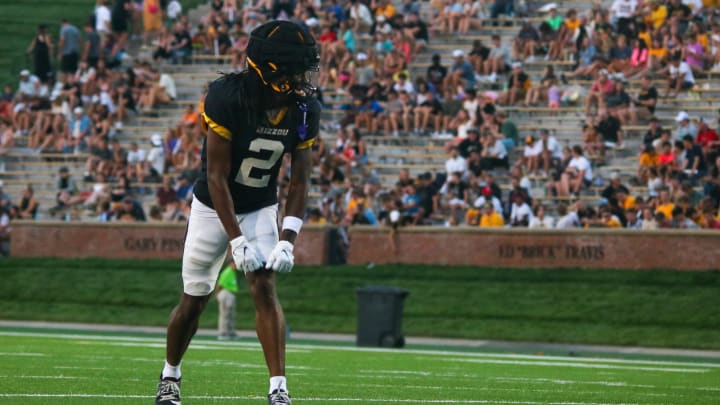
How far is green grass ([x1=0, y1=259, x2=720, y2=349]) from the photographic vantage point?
73.8 feet

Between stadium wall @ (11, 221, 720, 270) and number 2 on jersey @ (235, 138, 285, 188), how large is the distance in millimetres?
15136

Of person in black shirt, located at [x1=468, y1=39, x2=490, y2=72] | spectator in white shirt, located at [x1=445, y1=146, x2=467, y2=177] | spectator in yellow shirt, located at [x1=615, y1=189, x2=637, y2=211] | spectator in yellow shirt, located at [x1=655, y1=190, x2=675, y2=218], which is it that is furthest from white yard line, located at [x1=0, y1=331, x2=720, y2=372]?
person in black shirt, located at [x1=468, y1=39, x2=490, y2=72]

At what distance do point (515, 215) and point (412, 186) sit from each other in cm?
207

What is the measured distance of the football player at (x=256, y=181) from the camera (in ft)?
26.5

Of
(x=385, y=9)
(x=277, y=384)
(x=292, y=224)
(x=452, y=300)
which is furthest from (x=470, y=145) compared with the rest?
(x=277, y=384)

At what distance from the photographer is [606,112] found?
2609cm

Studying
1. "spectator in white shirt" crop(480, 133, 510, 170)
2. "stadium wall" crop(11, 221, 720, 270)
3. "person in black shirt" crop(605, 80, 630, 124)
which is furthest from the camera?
"person in black shirt" crop(605, 80, 630, 124)

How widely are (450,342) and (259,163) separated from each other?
48.2 feet

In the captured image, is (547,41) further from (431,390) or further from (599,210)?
(431,390)

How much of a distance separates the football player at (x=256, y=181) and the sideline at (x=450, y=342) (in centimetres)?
1231

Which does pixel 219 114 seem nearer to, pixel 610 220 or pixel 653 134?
pixel 610 220

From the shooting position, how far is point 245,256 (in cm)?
803

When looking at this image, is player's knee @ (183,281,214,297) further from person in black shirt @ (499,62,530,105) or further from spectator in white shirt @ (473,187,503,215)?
person in black shirt @ (499,62,530,105)

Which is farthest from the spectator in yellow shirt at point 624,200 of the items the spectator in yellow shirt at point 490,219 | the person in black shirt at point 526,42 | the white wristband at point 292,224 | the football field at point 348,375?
the white wristband at point 292,224
